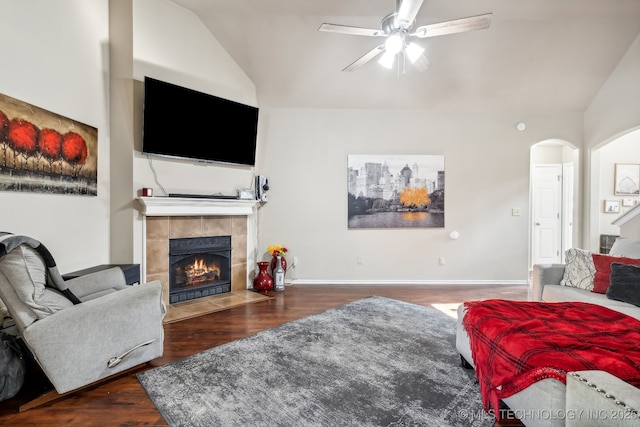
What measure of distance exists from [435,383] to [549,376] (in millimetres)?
807

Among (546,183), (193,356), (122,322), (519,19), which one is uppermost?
(519,19)

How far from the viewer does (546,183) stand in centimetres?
614

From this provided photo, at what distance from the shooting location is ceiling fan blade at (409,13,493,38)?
7.59 ft

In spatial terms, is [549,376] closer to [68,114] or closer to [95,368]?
[95,368]

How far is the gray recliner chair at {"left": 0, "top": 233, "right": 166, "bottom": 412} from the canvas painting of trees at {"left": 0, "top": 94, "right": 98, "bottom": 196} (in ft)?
2.73

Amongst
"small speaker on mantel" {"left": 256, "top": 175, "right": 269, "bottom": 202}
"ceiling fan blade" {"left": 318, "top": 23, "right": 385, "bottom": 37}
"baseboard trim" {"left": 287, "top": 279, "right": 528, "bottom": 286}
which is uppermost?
"ceiling fan blade" {"left": 318, "top": 23, "right": 385, "bottom": 37}

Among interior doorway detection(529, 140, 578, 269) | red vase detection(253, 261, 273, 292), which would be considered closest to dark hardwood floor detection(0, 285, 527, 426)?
red vase detection(253, 261, 273, 292)

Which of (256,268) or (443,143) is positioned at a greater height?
(443,143)

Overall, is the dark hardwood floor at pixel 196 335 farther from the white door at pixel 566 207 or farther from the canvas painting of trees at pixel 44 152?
the white door at pixel 566 207

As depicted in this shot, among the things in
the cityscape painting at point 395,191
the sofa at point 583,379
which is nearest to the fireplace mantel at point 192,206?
the cityscape painting at point 395,191

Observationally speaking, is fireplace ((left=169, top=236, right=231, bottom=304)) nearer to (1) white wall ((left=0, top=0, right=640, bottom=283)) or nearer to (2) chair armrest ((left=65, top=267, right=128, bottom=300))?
(1) white wall ((left=0, top=0, right=640, bottom=283))

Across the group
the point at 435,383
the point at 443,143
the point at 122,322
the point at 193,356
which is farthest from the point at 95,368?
the point at 443,143

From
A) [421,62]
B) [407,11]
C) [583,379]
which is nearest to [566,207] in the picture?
[421,62]

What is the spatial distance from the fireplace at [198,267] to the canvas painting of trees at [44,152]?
1.12m
